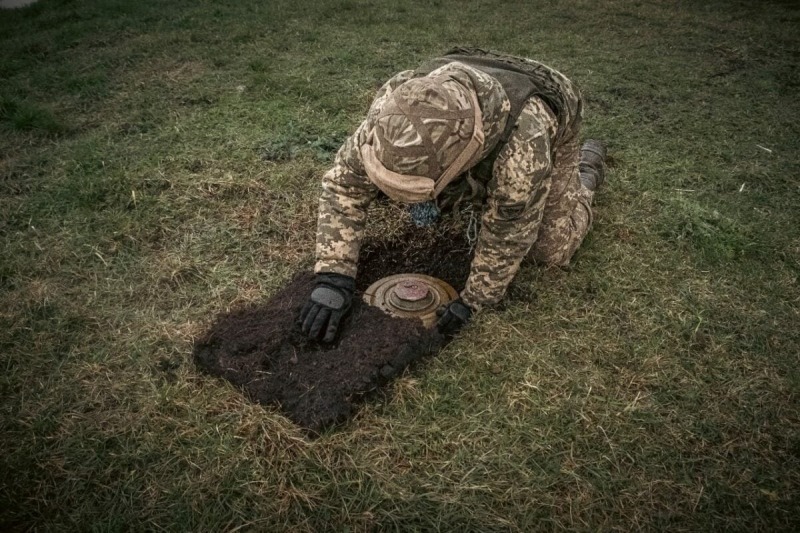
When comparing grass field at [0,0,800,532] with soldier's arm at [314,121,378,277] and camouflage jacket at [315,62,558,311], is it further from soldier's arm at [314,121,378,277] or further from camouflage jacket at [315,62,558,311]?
soldier's arm at [314,121,378,277]

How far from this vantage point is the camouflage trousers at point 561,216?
2979 mm

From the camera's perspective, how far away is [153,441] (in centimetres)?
216

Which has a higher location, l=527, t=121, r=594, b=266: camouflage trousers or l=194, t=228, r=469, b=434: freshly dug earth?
l=527, t=121, r=594, b=266: camouflage trousers

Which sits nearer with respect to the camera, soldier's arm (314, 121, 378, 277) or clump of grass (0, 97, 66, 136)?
soldier's arm (314, 121, 378, 277)

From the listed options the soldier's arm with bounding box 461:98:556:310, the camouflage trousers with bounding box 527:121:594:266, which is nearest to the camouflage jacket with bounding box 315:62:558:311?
the soldier's arm with bounding box 461:98:556:310

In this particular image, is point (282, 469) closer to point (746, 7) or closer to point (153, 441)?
point (153, 441)

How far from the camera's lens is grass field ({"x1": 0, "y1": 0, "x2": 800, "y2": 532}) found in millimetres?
2018

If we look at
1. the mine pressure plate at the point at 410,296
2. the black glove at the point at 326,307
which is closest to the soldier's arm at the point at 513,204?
the mine pressure plate at the point at 410,296

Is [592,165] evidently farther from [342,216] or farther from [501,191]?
[342,216]

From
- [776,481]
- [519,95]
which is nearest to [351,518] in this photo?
[776,481]

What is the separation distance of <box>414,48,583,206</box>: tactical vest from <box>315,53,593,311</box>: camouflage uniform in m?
0.01

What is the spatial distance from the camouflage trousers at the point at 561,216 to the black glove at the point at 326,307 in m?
1.16

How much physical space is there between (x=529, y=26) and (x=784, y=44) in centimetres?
309

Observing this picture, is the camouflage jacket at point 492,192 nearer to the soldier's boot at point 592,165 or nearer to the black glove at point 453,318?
the black glove at point 453,318
